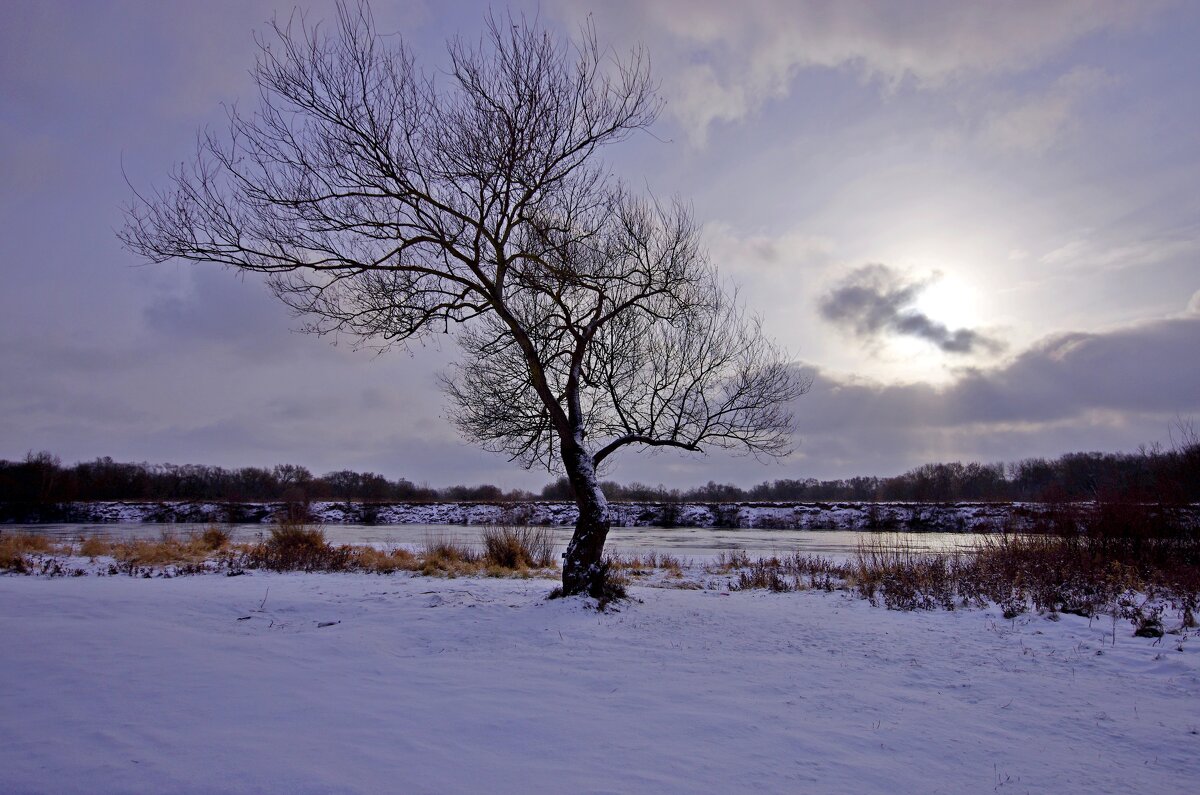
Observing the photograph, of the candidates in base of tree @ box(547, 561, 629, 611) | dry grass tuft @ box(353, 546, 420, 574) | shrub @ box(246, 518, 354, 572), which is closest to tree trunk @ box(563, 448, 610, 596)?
base of tree @ box(547, 561, 629, 611)

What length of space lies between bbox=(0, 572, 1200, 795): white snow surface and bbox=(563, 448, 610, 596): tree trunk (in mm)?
951

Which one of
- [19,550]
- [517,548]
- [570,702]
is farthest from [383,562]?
[570,702]

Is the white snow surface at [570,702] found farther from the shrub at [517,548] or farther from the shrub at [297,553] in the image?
the shrub at [517,548]

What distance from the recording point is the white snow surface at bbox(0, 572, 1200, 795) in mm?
3609

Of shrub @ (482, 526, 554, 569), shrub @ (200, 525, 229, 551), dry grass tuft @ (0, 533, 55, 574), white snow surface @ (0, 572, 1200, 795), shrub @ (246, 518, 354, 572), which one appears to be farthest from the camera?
shrub @ (200, 525, 229, 551)

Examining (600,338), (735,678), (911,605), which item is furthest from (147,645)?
(911,605)

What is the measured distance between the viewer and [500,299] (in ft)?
32.9

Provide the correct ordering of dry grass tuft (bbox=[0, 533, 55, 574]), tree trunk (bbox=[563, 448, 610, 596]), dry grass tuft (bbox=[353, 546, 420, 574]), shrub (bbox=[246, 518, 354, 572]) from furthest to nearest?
dry grass tuft (bbox=[353, 546, 420, 574]) < shrub (bbox=[246, 518, 354, 572]) < dry grass tuft (bbox=[0, 533, 55, 574]) < tree trunk (bbox=[563, 448, 610, 596])

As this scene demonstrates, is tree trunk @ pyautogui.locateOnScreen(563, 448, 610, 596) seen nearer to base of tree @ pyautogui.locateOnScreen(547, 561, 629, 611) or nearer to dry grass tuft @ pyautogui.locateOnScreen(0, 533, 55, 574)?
base of tree @ pyautogui.locateOnScreen(547, 561, 629, 611)

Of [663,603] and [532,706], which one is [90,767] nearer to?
[532,706]

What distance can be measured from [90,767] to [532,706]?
2.83 metres

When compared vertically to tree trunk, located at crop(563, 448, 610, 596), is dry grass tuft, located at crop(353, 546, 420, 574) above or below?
below

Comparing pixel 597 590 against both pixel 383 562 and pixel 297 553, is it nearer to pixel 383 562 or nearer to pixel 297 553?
pixel 383 562

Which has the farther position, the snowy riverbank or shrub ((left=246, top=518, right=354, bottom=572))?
the snowy riverbank
